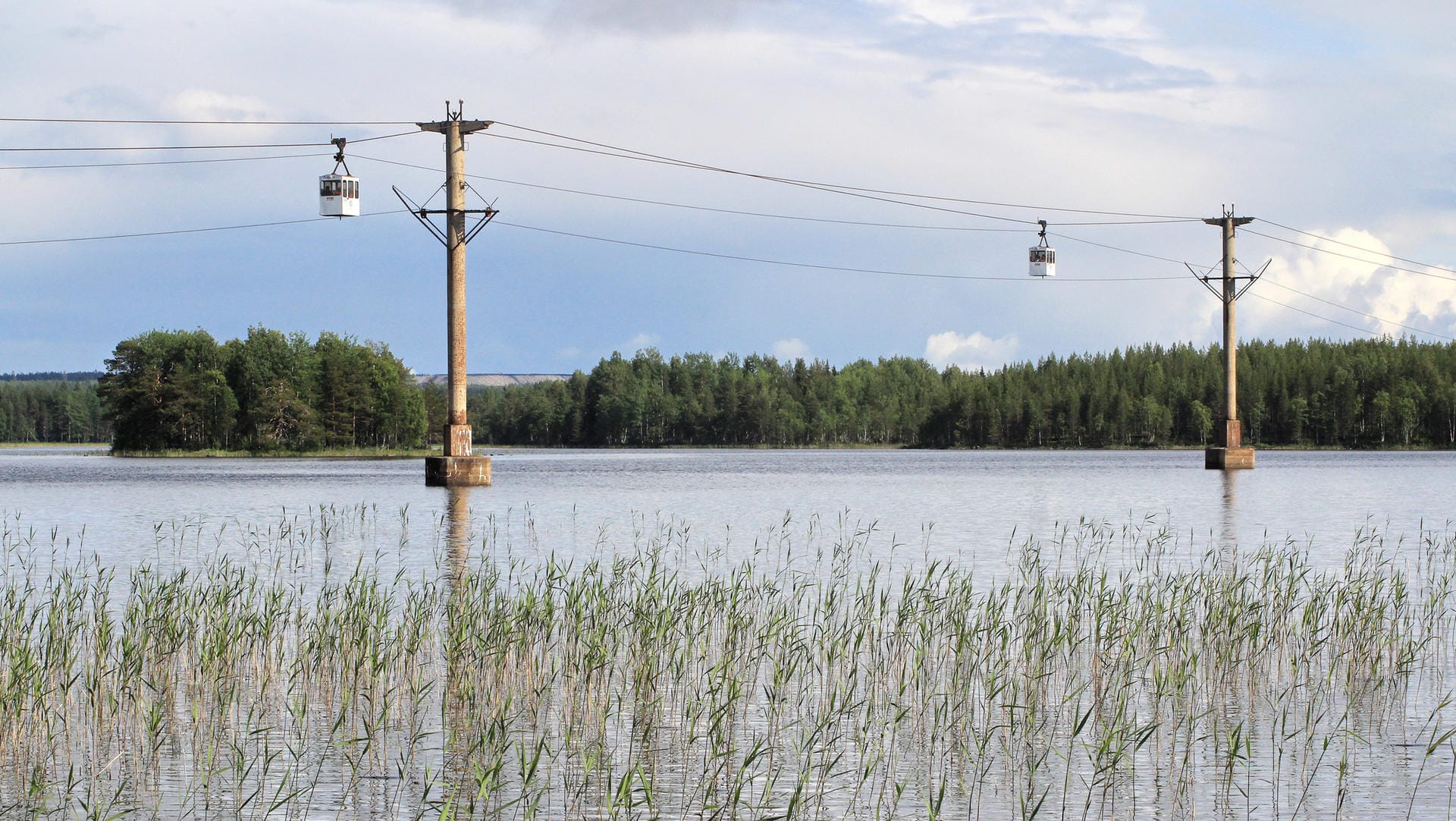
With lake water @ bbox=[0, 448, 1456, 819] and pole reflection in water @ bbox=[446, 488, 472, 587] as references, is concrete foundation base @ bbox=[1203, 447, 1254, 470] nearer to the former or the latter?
pole reflection in water @ bbox=[446, 488, 472, 587]

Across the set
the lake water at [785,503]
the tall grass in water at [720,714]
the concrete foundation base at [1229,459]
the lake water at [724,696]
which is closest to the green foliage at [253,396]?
the lake water at [785,503]

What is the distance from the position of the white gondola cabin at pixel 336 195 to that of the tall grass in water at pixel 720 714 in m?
24.3

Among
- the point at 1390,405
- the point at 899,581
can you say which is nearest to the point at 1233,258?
the point at 899,581

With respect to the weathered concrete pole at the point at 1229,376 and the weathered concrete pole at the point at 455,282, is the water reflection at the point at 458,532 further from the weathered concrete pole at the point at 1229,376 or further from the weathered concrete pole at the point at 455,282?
the weathered concrete pole at the point at 1229,376

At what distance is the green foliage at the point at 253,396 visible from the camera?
144m

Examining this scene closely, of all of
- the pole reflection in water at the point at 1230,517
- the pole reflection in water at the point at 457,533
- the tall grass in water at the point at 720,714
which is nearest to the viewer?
the tall grass in water at the point at 720,714

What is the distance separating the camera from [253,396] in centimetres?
14850

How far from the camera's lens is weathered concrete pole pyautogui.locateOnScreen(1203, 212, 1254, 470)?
67812mm

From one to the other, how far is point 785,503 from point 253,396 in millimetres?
116186

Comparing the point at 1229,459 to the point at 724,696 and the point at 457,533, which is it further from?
the point at 724,696

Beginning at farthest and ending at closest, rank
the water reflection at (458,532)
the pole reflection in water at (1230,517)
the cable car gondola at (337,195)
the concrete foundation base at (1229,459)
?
1. the concrete foundation base at (1229,459)
2. the cable car gondola at (337,195)
3. the pole reflection in water at (1230,517)
4. the water reflection at (458,532)

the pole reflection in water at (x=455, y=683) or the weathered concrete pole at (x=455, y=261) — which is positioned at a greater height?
the weathered concrete pole at (x=455, y=261)

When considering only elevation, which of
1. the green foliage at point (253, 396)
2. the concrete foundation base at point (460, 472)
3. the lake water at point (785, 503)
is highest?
the green foliage at point (253, 396)

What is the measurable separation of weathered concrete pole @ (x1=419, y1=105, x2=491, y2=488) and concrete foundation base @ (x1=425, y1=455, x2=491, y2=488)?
1.0 inches
